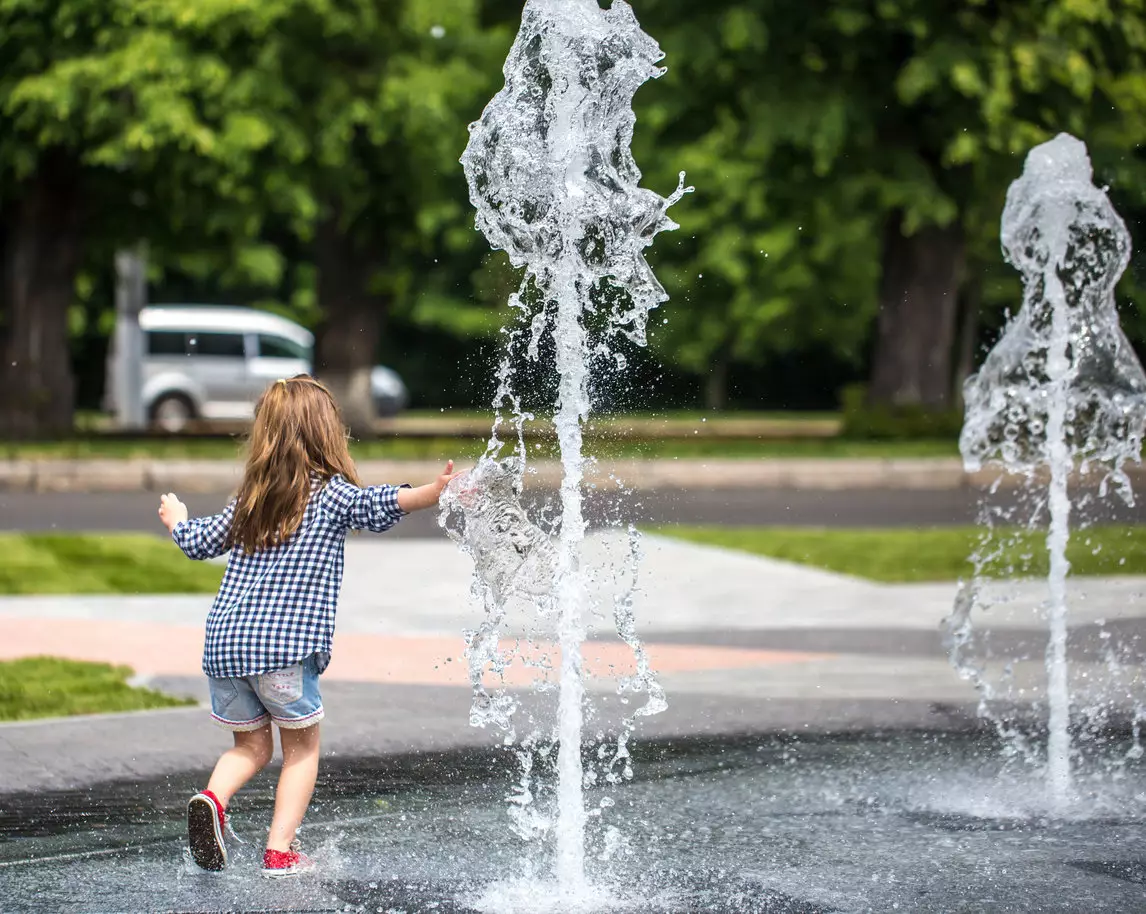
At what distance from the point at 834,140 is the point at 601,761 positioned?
641 inches

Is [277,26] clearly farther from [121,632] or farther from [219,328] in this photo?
[121,632]

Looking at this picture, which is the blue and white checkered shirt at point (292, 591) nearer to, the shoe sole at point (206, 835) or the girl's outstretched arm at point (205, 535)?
the girl's outstretched arm at point (205, 535)

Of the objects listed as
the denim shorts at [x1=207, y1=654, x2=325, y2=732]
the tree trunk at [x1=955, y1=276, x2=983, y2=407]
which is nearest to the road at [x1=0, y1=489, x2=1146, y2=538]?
the denim shorts at [x1=207, y1=654, x2=325, y2=732]

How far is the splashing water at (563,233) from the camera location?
531cm

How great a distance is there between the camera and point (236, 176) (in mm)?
24188

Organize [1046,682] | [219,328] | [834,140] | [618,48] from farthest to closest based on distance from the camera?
[219,328] < [834,140] < [1046,682] < [618,48]

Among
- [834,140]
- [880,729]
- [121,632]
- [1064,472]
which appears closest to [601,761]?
[880,729]

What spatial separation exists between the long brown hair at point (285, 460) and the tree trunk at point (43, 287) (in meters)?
20.8

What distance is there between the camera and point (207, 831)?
509 cm

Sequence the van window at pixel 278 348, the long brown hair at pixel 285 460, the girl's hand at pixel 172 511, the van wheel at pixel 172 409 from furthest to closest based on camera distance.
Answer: the van window at pixel 278 348
the van wheel at pixel 172 409
the girl's hand at pixel 172 511
the long brown hair at pixel 285 460

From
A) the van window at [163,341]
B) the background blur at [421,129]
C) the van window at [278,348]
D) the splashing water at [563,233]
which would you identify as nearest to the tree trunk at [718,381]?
the van window at [278,348]

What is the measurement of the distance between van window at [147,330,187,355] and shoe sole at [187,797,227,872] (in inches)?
1196

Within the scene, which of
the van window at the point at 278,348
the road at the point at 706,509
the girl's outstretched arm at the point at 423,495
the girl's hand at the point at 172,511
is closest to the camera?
the girl's outstretched arm at the point at 423,495

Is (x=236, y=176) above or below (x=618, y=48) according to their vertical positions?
above
